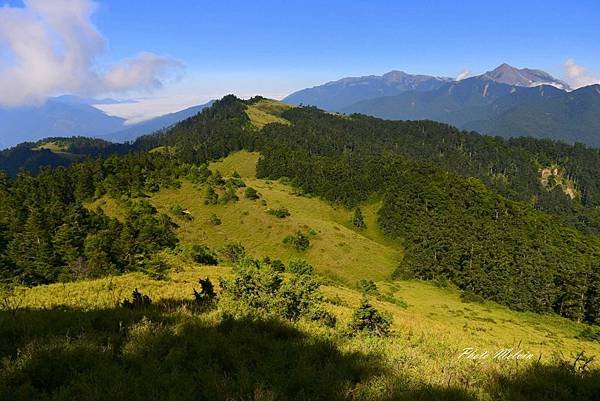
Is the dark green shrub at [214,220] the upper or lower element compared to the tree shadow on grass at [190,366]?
lower

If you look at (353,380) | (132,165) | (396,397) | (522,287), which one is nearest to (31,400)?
(353,380)

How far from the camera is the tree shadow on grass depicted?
6836 mm

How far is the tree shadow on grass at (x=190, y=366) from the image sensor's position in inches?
269

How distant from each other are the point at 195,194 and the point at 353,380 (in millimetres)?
109939

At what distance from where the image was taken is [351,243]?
103125 mm

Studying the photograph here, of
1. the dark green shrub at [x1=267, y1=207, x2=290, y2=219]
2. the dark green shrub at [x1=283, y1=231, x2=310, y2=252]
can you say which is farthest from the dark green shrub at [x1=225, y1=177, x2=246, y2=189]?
the dark green shrub at [x1=283, y1=231, x2=310, y2=252]

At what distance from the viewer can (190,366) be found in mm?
7797

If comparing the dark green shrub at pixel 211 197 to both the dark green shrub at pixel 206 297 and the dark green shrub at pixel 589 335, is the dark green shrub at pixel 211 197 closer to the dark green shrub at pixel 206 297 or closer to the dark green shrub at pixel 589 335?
the dark green shrub at pixel 589 335

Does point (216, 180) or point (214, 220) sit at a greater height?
point (216, 180)

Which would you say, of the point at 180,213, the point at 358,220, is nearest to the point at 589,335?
the point at 358,220

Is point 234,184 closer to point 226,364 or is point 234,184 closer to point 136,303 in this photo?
point 136,303


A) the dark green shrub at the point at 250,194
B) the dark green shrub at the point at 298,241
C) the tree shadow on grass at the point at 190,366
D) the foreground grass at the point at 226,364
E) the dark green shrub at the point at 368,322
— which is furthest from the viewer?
the dark green shrub at the point at 250,194

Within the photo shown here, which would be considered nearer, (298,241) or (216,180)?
(298,241)

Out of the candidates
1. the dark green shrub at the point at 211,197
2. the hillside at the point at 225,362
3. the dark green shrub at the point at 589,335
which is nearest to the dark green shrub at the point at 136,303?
the hillside at the point at 225,362
